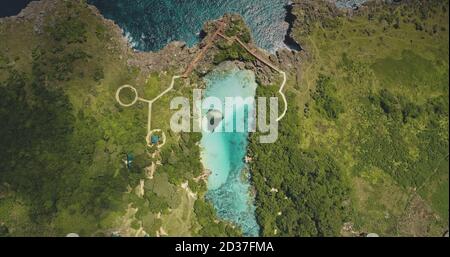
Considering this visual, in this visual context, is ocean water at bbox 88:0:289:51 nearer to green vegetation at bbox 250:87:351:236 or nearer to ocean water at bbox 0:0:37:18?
ocean water at bbox 0:0:37:18

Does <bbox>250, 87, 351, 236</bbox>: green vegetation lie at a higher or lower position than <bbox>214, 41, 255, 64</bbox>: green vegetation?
lower

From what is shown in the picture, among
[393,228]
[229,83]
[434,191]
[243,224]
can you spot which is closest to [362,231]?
[393,228]

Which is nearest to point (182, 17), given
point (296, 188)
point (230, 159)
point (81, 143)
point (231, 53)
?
point (231, 53)

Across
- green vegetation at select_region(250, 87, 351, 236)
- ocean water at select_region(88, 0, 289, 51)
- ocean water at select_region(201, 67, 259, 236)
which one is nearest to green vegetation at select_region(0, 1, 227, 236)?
ocean water at select_region(201, 67, 259, 236)

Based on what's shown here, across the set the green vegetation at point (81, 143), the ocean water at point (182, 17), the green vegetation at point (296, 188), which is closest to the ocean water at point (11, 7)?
the green vegetation at point (81, 143)

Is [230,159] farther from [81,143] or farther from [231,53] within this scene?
[81,143]

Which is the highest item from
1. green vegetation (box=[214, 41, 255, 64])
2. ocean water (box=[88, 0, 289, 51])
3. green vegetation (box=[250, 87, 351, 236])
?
ocean water (box=[88, 0, 289, 51])

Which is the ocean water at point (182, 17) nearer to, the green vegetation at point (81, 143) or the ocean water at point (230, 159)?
the green vegetation at point (81, 143)

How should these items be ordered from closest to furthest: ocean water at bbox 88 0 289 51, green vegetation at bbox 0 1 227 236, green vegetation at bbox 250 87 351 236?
green vegetation at bbox 0 1 227 236, green vegetation at bbox 250 87 351 236, ocean water at bbox 88 0 289 51
